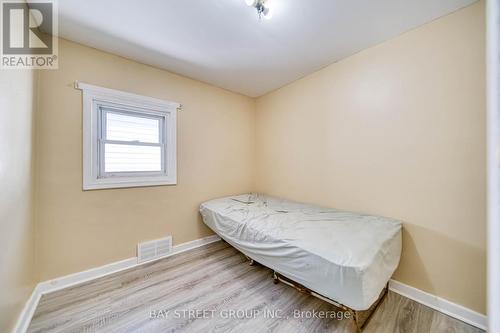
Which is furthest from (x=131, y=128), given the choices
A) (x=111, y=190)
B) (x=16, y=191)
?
(x=16, y=191)

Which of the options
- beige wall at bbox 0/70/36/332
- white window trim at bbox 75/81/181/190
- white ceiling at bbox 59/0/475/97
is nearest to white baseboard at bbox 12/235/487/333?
beige wall at bbox 0/70/36/332

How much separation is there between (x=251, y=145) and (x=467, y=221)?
2656 millimetres

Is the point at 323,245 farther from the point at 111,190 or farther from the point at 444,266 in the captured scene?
the point at 111,190

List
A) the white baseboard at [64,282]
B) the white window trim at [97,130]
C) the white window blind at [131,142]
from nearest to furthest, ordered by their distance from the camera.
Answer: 1. the white baseboard at [64,282]
2. the white window trim at [97,130]
3. the white window blind at [131,142]

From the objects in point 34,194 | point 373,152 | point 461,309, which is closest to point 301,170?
point 373,152

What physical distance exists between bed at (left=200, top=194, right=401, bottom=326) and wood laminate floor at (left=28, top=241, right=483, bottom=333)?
0.75ft

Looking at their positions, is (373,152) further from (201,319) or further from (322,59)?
(201,319)

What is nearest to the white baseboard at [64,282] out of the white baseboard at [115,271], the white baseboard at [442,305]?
the white baseboard at [115,271]

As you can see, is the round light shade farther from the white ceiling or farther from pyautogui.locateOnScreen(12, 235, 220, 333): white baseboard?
pyautogui.locateOnScreen(12, 235, 220, 333): white baseboard

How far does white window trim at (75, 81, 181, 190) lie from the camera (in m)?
1.84

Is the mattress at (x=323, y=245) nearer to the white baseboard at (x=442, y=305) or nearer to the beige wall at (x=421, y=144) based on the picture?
the beige wall at (x=421, y=144)

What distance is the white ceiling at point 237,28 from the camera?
55.9 inches

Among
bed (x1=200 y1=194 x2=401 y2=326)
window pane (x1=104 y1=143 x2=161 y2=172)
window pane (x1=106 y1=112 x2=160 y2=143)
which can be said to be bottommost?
bed (x1=200 y1=194 x2=401 y2=326)

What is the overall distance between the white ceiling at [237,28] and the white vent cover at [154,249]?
7.16 ft
